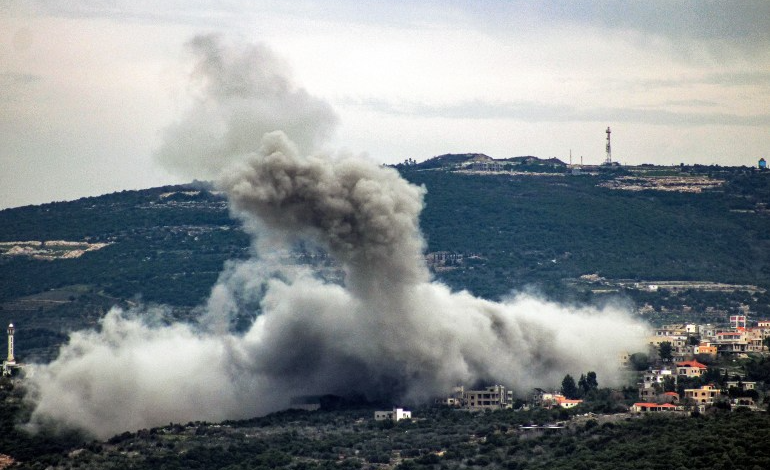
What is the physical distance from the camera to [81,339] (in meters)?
128

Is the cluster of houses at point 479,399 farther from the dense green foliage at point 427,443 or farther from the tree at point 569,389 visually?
the tree at point 569,389

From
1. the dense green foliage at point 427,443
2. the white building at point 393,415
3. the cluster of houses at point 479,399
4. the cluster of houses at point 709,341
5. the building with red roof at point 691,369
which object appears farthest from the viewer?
the cluster of houses at point 709,341

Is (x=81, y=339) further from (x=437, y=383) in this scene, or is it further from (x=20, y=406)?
(x=437, y=383)

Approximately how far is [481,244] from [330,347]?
73623 millimetres

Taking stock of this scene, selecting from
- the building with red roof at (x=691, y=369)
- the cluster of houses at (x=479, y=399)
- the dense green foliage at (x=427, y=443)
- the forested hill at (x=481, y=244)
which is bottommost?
the dense green foliage at (x=427, y=443)

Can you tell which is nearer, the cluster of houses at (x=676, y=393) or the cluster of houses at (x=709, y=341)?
the cluster of houses at (x=676, y=393)

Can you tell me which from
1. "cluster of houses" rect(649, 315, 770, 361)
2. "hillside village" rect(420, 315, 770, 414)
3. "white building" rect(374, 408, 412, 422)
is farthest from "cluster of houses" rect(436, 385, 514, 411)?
"cluster of houses" rect(649, 315, 770, 361)

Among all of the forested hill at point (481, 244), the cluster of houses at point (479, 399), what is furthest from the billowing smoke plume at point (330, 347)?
the forested hill at point (481, 244)

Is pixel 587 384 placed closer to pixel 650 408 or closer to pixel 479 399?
pixel 479 399

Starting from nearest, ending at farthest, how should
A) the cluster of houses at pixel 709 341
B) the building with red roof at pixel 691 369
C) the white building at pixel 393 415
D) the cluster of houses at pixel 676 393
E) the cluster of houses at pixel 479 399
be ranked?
the cluster of houses at pixel 676 393 < the white building at pixel 393 415 < the cluster of houses at pixel 479 399 < the building with red roof at pixel 691 369 < the cluster of houses at pixel 709 341

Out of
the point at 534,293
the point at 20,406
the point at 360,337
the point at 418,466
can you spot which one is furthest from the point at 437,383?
the point at 534,293

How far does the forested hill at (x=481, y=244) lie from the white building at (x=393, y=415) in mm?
52226

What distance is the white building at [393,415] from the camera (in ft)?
358

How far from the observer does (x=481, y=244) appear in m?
186
